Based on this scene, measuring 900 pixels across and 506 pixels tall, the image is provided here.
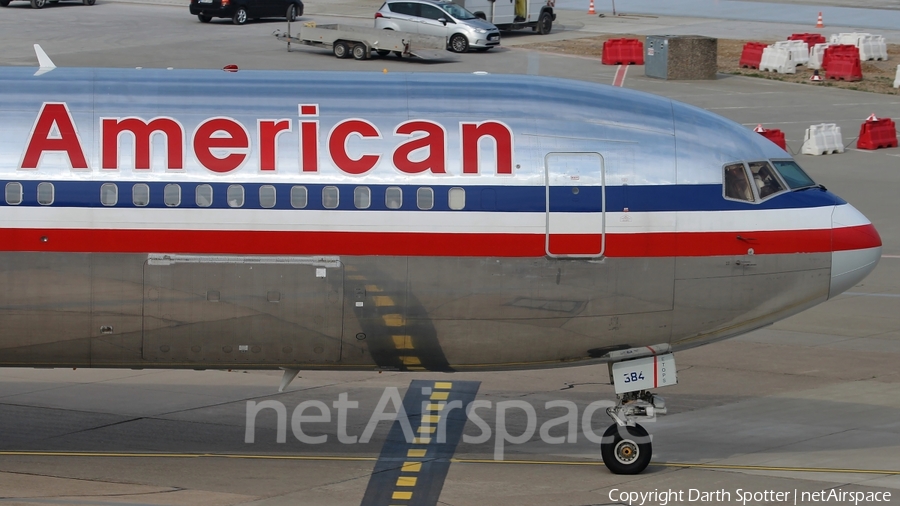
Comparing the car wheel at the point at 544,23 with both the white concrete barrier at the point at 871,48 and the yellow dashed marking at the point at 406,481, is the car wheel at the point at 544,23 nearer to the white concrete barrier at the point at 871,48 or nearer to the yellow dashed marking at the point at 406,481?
the white concrete barrier at the point at 871,48

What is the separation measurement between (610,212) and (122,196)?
21.3ft

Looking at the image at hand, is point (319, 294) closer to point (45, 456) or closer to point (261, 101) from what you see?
point (261, 101)

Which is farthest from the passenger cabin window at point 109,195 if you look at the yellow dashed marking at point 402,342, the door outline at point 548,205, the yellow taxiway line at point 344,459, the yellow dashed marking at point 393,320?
the door outline at point 548,205

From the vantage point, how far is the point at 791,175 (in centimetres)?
1730

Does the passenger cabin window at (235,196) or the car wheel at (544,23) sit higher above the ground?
the car wheel at (544,23)

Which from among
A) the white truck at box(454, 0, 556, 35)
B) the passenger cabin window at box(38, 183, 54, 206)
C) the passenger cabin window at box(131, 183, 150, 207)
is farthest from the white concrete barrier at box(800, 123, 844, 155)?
the passenger cabin window at box(38, 183, 54, 206)

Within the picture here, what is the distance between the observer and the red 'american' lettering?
1611 cm

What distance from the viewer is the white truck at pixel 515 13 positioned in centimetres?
6844

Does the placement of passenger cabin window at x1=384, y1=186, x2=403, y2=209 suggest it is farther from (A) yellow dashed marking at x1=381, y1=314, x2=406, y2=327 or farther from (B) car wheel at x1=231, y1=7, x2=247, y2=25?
(B) car wheel at x1=231, y1=7, x2=247, y2=25

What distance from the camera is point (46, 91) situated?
16.5 meters

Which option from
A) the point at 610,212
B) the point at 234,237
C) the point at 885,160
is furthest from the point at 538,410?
the point at 885,160

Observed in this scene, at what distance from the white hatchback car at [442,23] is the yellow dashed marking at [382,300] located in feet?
157

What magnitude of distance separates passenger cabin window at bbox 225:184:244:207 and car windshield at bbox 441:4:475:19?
49.3m

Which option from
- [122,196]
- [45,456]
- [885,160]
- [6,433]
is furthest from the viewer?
[885,160]
